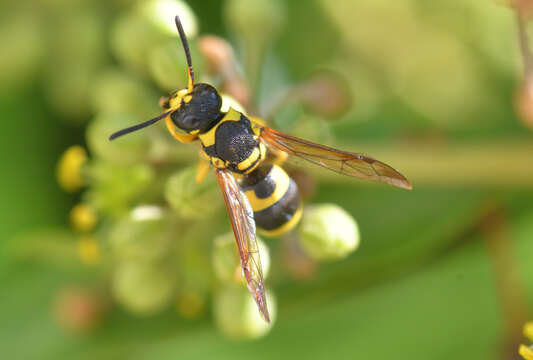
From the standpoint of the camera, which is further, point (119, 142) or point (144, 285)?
point (144, 285)

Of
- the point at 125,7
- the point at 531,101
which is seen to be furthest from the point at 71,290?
the point at 531,101

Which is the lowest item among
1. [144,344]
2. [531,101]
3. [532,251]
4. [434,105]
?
[144,344]

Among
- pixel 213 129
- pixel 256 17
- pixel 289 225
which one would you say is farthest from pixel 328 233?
pixel 256 17

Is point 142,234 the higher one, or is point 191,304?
point 142,234

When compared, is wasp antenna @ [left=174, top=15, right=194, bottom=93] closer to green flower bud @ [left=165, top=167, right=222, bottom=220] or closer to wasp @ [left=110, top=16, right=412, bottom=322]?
wasp @ [left=110, top=16, right=412, bottom=322]

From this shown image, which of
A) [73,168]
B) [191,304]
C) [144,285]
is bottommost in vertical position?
[191,304]

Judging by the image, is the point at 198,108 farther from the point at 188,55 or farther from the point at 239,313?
the point at 239,313

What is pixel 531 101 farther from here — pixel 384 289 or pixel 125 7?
pixel 125 7
